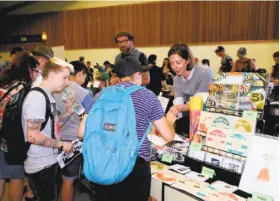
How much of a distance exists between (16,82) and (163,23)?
7.77 metres

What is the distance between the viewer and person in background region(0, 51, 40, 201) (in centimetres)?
199

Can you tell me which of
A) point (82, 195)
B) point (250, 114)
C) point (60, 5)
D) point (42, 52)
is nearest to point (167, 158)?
point (250, 114)

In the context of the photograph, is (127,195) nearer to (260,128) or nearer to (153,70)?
(260,128)

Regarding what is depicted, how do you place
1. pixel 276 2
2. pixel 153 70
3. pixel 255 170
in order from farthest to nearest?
pixel 276 2
pixel 153 70
pixel 255 170

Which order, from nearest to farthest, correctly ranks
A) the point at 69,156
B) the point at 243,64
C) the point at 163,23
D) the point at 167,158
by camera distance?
the point at 167,158
the point at 69,156
the point at 243,64
the point at 163,23

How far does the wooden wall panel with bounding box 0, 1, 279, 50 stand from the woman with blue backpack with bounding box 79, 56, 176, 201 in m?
7.25

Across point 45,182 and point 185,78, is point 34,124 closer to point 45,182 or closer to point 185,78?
point 45,182

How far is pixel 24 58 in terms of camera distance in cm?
200

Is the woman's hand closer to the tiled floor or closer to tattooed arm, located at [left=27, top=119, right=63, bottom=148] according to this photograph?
tattooed arm, located at [left=27, top=119, right=63, bottom=148]

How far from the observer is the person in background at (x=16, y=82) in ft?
6.54

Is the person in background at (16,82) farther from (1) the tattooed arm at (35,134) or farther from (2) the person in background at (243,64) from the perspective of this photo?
(2) the person in background at (243,64)

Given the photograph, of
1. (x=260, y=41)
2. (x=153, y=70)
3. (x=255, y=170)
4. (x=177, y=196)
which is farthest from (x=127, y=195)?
(x=260, y=41)

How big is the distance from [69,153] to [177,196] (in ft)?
2.85

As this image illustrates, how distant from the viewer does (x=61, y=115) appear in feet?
7.40
